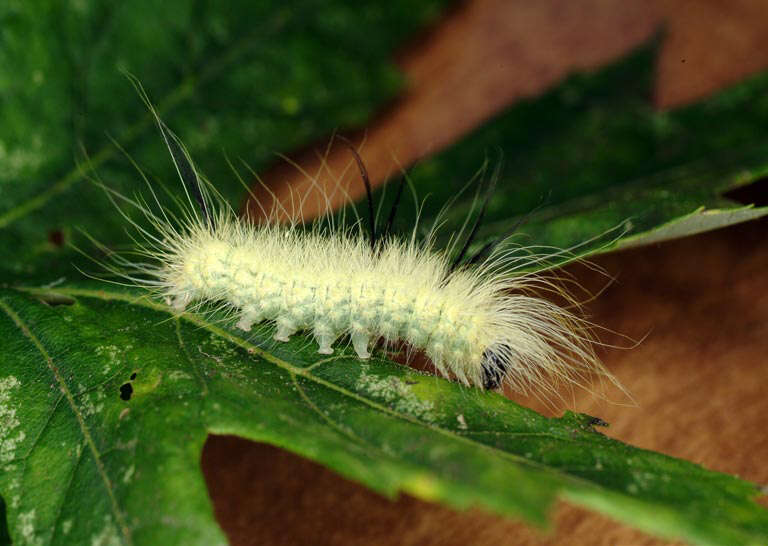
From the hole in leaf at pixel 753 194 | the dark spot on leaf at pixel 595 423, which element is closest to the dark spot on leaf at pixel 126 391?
the dark spot on leaf at pixel 595 423

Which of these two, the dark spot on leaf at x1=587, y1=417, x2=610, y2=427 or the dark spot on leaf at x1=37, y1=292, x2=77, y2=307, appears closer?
the dark spot on leaf at x1=587, y1=417, x2=610, y2=427

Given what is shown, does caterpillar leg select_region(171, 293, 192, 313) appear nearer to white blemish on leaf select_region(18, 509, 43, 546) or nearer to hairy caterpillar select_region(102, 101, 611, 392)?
hairy caterpillar select_region(102, 101, 611, 392)

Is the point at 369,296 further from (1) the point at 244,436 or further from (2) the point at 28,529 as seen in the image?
(2) the point at 28,529

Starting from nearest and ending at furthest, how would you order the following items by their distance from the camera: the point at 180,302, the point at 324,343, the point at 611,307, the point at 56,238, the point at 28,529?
the point at 28,529
the point at 324,343
the point at 180,302
the point at 56,238
the point at 611,307

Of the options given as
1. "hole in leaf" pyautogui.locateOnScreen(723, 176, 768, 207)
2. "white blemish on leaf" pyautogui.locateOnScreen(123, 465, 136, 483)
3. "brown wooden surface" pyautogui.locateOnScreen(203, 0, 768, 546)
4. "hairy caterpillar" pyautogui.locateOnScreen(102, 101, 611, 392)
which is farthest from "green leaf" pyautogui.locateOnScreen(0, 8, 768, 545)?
"brown wooden surface" pyautogui.locateOnScreen(203, 0, 768, 546)

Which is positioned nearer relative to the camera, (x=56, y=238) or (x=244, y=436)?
(x=244, y=436)

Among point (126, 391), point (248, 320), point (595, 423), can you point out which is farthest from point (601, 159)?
point (126, 391)

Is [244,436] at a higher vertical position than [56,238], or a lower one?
lower
